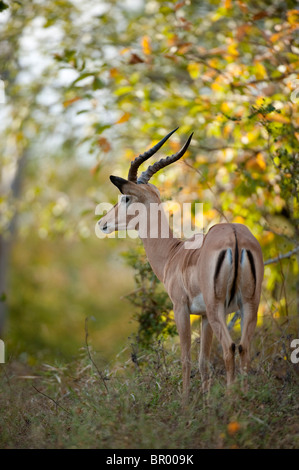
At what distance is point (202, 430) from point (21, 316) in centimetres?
2180

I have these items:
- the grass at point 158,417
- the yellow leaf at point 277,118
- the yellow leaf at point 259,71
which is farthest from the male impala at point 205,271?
the yellow leaf at point 259,71

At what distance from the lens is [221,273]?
4.55m

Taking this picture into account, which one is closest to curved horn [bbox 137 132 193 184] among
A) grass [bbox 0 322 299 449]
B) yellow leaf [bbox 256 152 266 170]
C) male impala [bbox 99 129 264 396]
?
male impala [bbox 99 129 264 396]

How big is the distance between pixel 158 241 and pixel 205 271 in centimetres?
128

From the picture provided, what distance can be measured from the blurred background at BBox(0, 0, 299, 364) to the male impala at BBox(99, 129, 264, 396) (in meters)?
0.85

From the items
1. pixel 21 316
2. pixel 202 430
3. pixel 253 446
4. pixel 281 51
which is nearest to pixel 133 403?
pixel 202 430

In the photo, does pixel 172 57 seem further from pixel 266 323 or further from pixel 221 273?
pixel 221 273

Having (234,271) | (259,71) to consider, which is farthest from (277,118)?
(234,271)

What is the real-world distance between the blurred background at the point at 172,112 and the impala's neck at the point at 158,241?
2.34 feet

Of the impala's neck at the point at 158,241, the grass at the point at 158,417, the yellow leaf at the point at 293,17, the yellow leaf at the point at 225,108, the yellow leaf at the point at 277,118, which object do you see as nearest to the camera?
the grass at the point at 158,417

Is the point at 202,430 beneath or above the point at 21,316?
above

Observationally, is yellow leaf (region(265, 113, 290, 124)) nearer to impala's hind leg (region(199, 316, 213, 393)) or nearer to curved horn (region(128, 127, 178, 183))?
curved horn (region(128, 127, 178, 183))

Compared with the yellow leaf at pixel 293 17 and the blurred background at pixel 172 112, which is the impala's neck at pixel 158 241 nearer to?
the blurred background at pixel 172 112

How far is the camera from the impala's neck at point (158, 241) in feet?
18.9
